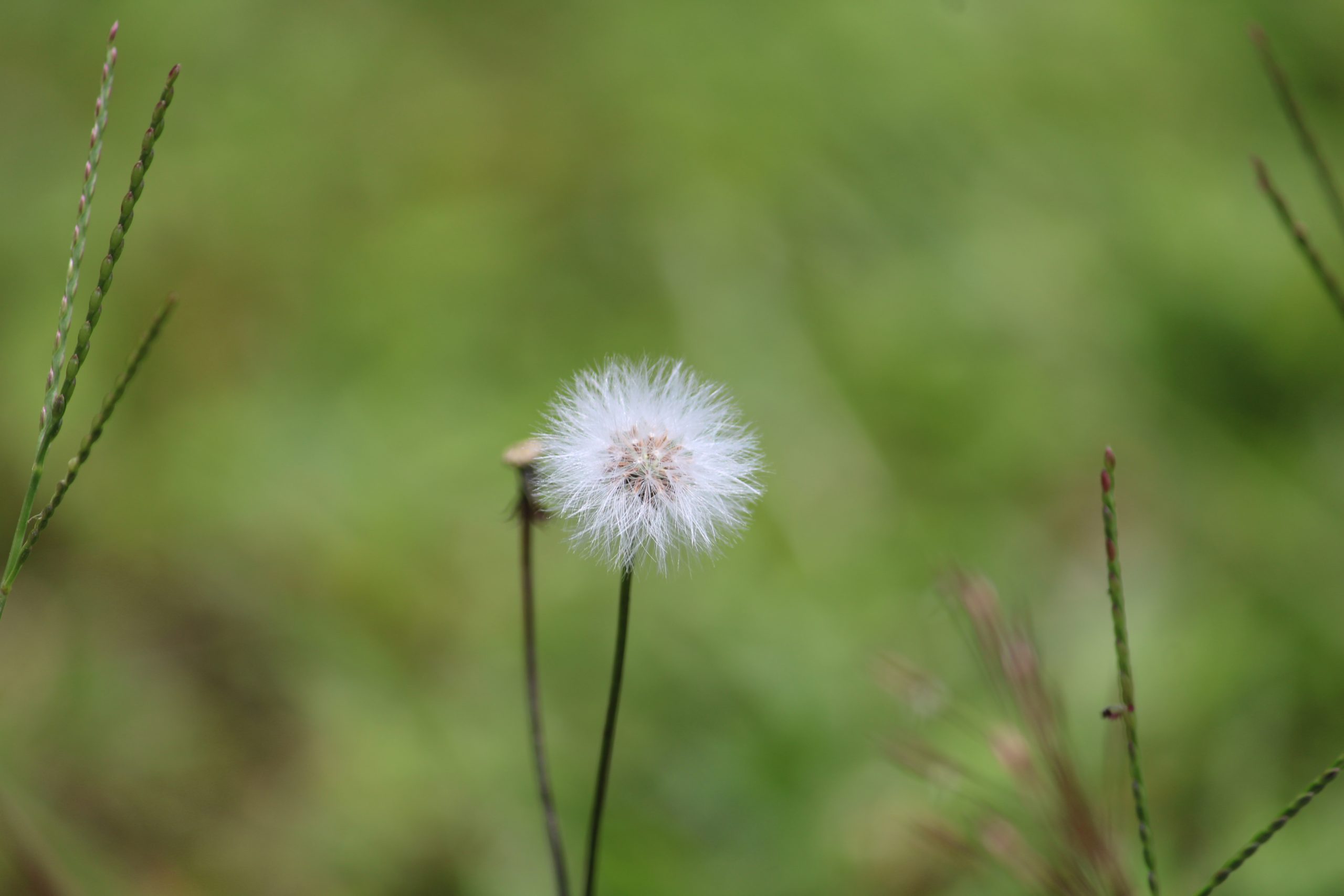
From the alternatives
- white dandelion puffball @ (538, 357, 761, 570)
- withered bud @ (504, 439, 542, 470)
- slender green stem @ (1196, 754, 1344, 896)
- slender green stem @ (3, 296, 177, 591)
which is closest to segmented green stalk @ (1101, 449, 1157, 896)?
slender green stem @ (1196, 754, 1344, 896)

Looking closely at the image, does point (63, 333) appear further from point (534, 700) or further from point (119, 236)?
point (534, 700)

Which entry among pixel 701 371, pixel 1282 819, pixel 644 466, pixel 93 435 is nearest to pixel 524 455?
pixel 644 466

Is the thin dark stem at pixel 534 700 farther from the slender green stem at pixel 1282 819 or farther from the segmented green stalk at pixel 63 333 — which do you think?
the slender green stem at pixel 1282 819

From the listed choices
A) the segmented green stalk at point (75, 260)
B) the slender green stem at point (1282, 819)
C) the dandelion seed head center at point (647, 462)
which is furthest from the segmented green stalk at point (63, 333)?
the slender green stem at point (1282, 819)

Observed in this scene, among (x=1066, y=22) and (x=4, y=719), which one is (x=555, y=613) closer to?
(x=4, y=719)

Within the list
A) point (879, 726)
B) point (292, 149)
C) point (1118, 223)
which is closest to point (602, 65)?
point (292, 149)

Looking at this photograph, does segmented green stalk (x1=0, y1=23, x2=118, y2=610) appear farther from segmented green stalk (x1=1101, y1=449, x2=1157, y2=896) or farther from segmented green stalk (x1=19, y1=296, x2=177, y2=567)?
segmented green stalk (x1=1101, y1=449, x2=1157, y2=896)
